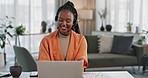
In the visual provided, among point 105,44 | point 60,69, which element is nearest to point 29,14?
point 105,44

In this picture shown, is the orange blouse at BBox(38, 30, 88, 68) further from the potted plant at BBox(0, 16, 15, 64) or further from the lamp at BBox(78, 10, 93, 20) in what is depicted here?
the lamp at BBox(78, 10, 93, 20)

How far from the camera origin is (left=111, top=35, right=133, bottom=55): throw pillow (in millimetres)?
5641

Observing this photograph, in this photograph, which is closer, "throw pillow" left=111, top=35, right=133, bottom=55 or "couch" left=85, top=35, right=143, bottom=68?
"couch" left=85, top=35, right=143, bottom=68

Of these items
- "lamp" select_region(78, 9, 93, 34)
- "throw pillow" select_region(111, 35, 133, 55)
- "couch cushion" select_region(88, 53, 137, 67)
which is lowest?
"couch cushion" select_region(88, 53, 137, 67)

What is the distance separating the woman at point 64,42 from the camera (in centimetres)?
224

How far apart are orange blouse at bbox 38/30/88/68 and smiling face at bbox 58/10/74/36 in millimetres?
119

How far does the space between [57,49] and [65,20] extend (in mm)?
281

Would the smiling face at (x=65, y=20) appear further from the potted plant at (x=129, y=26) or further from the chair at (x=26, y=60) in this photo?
the potted plant at (x=129, y=26)

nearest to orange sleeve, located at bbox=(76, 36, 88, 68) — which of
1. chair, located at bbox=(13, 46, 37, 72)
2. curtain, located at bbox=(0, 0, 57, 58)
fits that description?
chair, located at bbox=(13, 46, 37, 72)

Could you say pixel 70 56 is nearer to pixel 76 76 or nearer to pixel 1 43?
pixel 76 76

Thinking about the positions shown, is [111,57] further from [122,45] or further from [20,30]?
[20,30]

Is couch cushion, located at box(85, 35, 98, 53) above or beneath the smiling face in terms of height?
beneath

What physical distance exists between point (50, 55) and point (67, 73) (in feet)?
1.51

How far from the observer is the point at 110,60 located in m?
5.35
